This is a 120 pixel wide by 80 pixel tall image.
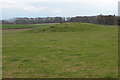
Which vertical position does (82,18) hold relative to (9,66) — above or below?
above

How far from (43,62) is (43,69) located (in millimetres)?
1565

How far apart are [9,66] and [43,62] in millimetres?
1602

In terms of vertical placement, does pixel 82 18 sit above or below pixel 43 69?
above

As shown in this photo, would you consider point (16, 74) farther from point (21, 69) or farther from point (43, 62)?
point (43, 62)

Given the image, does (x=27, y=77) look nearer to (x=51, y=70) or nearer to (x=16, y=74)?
(x=16, y=74)

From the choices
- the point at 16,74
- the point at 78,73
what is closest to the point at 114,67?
the point at 78,73

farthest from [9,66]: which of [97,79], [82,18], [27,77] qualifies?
[82,18]

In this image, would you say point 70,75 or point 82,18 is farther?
point 82,18

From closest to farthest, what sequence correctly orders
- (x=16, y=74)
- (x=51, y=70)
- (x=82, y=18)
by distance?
1. (x=16, y=74)
2. (x=51, y=70)
3. (x=82, y=18)

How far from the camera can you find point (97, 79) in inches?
306

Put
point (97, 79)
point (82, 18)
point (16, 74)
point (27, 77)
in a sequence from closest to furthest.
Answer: point (97, 79)
point (27, 77)
point (16, 74)
point (82, 18)

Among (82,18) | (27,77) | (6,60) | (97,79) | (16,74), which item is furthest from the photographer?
(82,18)

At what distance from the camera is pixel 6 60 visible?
12133mm

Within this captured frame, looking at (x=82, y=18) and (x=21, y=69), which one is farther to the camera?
(x=82, y=18)
